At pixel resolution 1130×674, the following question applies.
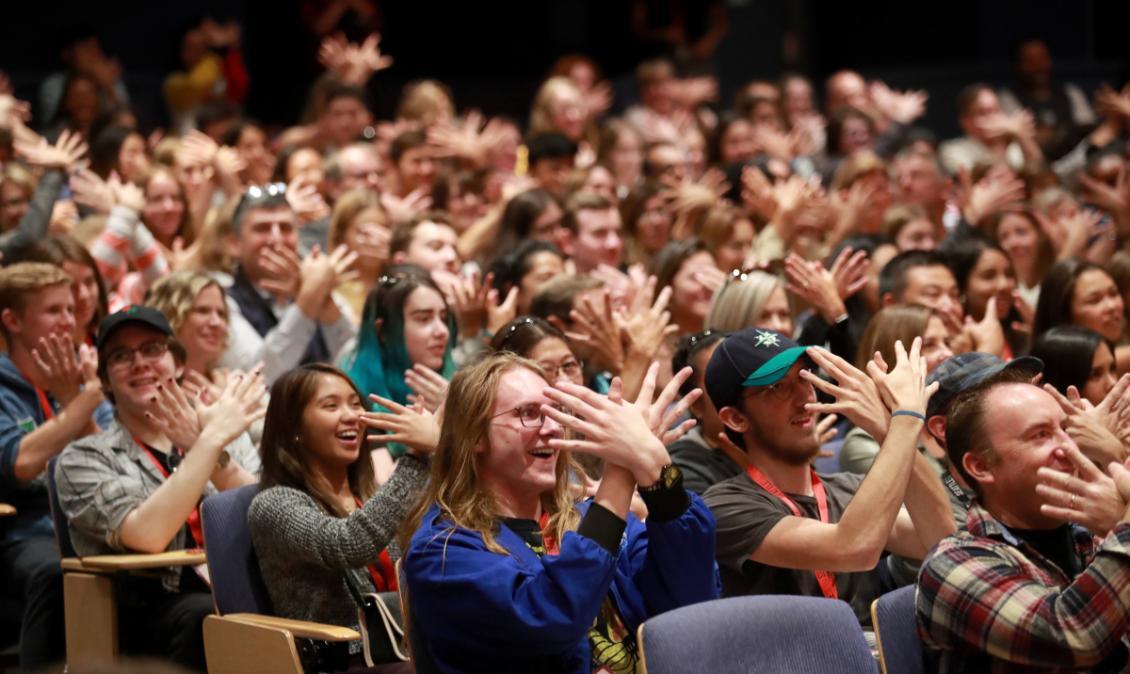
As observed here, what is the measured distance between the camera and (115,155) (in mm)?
8047

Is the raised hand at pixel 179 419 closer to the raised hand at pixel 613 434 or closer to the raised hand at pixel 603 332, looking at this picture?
the raised hand at pixel 603 332

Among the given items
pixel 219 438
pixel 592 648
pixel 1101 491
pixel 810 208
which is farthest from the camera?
pixel 810 208

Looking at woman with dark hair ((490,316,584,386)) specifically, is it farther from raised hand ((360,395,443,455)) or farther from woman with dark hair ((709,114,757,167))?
woman with dark hair ((709,114,757,167))

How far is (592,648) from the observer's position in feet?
10.9

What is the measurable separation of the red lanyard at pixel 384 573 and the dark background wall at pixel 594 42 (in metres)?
7.45

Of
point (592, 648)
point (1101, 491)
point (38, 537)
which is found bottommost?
point (38, 537)

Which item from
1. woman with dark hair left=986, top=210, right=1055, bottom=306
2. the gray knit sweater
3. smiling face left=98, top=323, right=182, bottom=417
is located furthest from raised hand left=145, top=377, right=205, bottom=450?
woman with dark hair left=986, top=210, right=1055, bottom=306

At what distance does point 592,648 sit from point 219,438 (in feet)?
4.87

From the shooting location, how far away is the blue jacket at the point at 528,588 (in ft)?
9.52

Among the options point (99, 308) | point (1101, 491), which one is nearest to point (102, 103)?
point (99, 308)

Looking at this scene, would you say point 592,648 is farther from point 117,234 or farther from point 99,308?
point 117,234

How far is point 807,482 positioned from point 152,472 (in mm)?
1940

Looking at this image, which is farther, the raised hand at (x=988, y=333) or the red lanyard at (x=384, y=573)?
the raised hand at (x=988, y=333)

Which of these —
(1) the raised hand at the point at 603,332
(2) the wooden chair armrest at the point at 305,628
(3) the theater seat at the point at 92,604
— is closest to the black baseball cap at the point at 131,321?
(3) the theater seat at the point at 92,604
